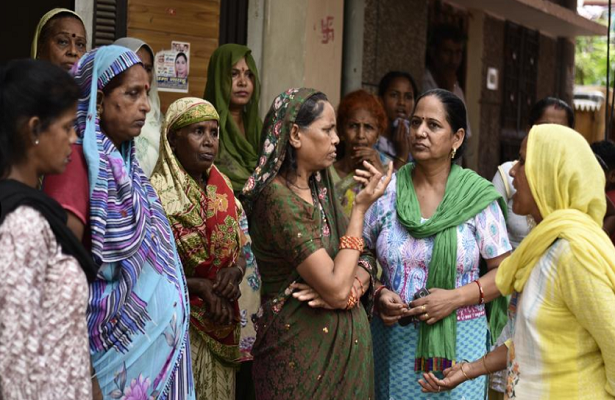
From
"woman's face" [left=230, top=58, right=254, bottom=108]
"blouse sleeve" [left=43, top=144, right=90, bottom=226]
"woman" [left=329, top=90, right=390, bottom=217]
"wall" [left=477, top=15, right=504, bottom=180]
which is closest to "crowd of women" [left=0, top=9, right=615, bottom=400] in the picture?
"blouse sleeve" [left=43, top=144, right=90, bottom=226]

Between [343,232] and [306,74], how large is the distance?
290 cm

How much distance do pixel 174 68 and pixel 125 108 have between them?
9.30ft

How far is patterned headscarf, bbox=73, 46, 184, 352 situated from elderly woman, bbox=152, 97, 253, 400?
82 cm

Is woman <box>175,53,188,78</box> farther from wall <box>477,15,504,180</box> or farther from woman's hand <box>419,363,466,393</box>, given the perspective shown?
wall <box>477,15,504,180</box>

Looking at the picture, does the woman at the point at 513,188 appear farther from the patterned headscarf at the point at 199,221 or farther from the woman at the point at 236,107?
the patterned headscarf at the point at 199,221

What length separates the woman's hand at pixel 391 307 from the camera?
13.3 feet

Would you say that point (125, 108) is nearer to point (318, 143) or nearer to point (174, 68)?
point (318, 143)

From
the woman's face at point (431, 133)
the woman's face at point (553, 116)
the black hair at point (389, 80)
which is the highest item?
the black hair at point (389, 80)

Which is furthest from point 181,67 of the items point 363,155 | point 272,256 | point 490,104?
point 490,104

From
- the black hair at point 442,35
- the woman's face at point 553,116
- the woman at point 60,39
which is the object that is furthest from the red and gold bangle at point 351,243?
the black hair at point 442,35

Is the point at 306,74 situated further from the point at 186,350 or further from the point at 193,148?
the point at 186,350

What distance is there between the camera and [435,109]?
4.21 meters

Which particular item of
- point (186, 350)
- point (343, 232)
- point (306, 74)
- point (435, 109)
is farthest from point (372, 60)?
point (186, 350)

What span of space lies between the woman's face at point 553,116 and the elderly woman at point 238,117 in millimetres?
1829
